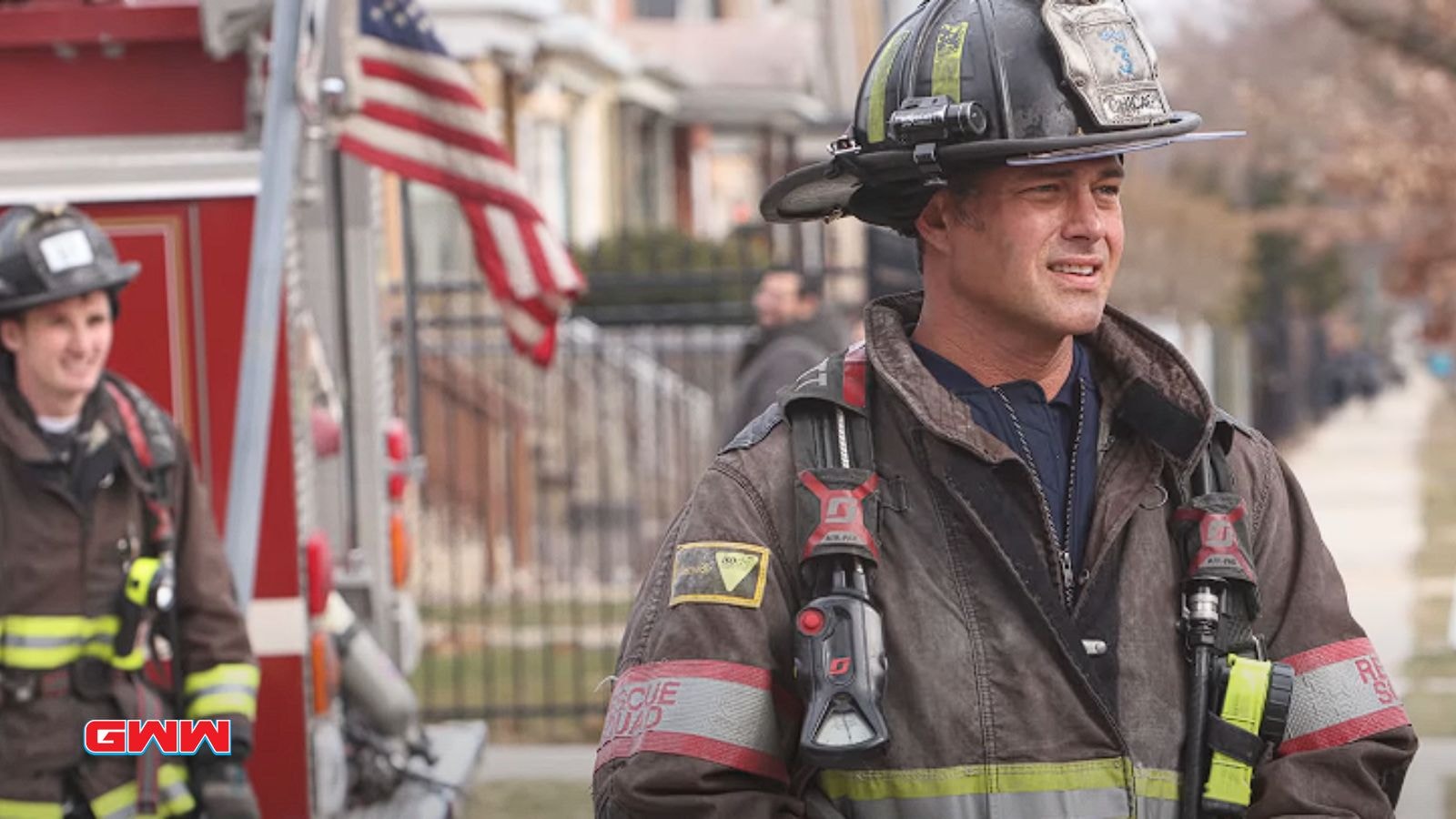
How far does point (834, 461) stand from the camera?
2.96m

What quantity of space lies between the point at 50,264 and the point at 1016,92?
2882mm

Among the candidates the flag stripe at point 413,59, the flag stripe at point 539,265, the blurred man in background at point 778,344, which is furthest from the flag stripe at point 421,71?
the blurred man in background at point 778,344

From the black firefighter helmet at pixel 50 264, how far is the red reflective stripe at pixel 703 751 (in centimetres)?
268

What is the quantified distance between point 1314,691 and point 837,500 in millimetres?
632

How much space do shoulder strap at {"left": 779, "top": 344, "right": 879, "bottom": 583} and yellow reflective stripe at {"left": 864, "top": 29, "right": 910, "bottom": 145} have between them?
29 cm

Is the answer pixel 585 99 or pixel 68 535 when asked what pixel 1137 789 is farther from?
pixel 585 99

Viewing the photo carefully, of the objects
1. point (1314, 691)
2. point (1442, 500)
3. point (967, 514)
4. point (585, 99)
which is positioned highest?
point (585, 99)

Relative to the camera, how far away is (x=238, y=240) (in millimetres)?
6188

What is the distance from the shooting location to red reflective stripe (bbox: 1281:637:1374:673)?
300 cm

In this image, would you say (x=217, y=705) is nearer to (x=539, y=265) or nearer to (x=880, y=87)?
(x=880, y=87)

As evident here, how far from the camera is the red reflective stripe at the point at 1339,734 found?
2.97 metres

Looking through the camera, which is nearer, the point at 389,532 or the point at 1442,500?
the point at 389,532

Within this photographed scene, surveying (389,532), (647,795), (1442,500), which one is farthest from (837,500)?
(1442,500)

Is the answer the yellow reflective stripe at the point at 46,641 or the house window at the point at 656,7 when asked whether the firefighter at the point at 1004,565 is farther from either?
the house window at the point at 656,7
